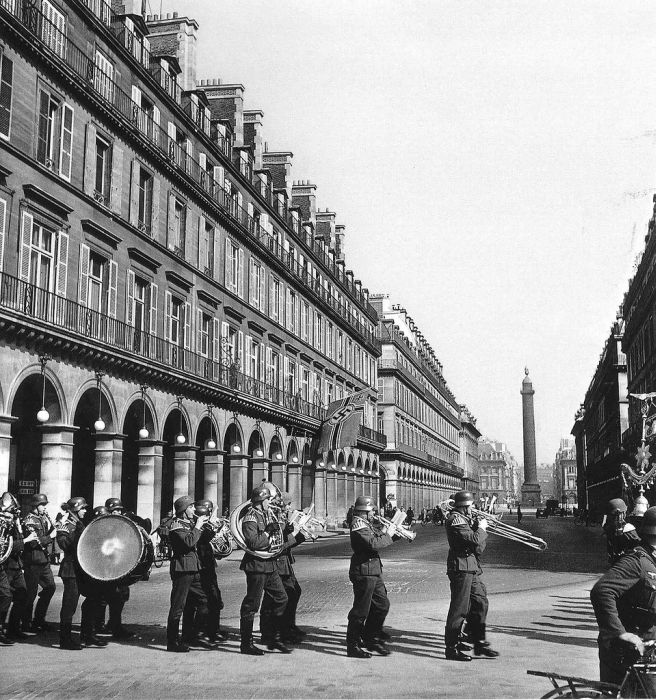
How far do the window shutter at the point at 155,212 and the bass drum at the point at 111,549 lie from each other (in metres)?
20.1

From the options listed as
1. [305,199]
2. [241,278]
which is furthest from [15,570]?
[305,199]

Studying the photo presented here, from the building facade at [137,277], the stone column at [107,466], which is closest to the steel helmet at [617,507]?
the building facade at [137,277]

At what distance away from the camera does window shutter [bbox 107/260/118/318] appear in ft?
86.7

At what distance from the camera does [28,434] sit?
25328mm

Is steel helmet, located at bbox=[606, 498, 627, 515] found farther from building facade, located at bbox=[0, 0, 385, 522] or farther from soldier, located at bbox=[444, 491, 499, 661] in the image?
building facade, located at bbox=[0, 0, 385, 522]

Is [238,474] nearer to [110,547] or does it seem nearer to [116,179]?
[116,179]

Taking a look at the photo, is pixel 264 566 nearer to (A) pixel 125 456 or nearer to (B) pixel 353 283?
(A) pixel 125 456

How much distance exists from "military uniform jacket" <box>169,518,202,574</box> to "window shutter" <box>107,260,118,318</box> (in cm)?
1696

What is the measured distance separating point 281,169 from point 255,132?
5.01 metres

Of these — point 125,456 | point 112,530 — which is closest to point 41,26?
point 125,456

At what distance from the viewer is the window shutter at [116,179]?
1061 inches

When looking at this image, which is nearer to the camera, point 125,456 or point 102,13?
point 102,13

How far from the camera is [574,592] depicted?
1675cm

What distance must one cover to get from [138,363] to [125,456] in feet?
18.8
